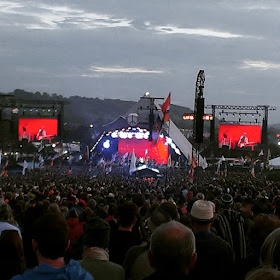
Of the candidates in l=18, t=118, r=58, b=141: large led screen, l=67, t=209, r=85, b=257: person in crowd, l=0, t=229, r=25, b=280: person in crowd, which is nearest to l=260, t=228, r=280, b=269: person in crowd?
l=0, t=229, r=25, b=280: person in crowd

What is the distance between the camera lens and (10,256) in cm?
545

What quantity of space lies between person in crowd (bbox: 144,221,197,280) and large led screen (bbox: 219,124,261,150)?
2617 inches

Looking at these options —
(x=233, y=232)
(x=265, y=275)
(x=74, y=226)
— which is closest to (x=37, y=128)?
(x=74, y=226)

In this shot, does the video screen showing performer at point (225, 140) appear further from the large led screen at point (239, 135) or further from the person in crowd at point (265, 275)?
the person in crowd at point (265, 275)

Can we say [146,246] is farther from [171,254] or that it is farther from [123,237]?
[171,254]

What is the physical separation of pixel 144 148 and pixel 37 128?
1437 centimetres

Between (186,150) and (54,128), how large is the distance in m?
17.7

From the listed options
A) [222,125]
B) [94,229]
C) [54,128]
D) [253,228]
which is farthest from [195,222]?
[222,125]

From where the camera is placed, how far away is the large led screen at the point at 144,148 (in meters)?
72.6

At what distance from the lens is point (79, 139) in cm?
13125

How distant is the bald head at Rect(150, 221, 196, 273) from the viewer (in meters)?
3.59

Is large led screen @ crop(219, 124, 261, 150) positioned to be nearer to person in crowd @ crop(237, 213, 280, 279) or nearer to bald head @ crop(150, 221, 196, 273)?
person in crowd @ crop(237, 213, 280, 279)

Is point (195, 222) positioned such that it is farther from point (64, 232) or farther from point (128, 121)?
point (128, 121)

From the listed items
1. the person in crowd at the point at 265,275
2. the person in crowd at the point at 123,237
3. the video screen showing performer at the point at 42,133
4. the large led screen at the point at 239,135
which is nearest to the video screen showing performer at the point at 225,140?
the large led screen at the point at 239,135
